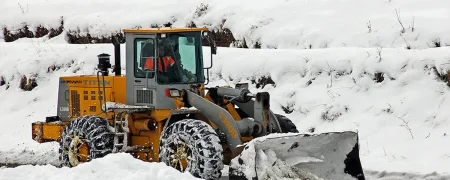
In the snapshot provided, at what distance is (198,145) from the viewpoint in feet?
40.4

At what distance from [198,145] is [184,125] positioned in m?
0.47

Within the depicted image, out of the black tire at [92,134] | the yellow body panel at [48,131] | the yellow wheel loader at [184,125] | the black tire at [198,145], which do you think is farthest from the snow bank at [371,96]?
the yellow body panel at [48,131]

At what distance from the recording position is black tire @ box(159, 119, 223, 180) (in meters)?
12.2

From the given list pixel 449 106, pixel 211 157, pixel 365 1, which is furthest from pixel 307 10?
pixel 211 157

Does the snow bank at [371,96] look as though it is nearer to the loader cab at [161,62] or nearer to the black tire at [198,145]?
the black tire at [198,145]

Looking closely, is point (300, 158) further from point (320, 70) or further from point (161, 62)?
point (320, 70)

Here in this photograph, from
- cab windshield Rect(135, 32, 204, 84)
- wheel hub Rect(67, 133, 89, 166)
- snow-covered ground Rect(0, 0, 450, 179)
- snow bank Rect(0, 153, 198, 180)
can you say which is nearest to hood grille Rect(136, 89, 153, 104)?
cab windshield Rect(135, 32, 204, 84)

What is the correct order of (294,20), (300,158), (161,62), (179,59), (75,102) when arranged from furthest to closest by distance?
(294,20)
(75,102)
(179,59)
(161,62)
(300,158)

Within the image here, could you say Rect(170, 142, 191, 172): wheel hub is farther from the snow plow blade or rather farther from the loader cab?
the loader cab

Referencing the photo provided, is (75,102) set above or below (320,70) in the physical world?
below

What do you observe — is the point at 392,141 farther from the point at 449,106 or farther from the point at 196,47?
the point at 196,47

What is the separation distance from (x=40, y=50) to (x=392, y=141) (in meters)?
12.1

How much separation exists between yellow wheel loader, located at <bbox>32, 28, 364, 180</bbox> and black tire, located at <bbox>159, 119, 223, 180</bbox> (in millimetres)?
13

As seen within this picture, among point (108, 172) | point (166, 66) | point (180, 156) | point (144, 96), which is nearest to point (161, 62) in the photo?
point (166, 66)
